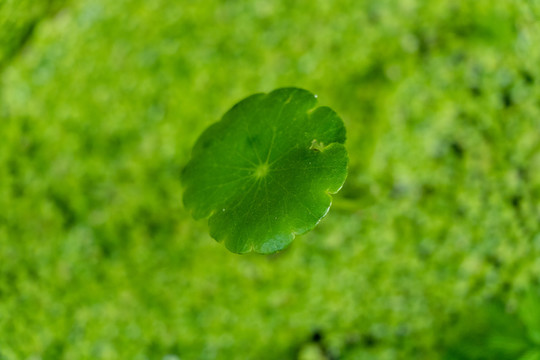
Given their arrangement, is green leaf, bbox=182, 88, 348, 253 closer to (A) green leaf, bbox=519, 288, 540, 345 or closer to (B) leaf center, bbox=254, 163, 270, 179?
(B) leaf center, bbox=254, 163, 270, 179

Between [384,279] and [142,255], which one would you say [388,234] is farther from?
[142,255]

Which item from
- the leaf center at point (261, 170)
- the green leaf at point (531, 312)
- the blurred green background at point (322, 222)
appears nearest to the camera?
the leaf center at point (261, 170)

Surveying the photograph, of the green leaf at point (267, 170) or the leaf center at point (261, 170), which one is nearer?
the green leaf at point (267, 170)

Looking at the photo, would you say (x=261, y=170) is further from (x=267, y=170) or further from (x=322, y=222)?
(x=322, y=222)

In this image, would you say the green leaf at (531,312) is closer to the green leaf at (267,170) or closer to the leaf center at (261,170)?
the green leaf at (267,170)

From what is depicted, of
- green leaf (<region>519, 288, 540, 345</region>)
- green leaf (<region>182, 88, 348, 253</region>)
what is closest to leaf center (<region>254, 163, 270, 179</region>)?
green leaf (<region>182, 88, 348, 253</region>)

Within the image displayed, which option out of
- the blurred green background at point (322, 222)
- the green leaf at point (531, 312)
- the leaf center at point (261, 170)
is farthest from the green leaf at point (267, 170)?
the green leaf at point (531, 312)

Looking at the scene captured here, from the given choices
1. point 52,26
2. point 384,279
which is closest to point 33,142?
point 52,26
